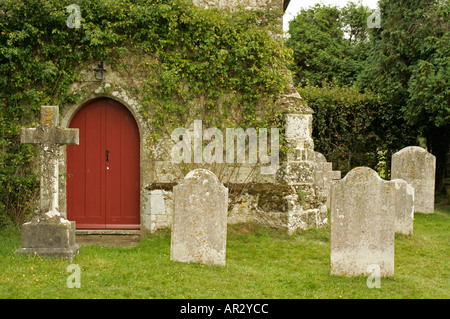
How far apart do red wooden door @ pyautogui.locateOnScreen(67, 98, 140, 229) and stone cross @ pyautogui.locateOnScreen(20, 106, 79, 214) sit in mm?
2065

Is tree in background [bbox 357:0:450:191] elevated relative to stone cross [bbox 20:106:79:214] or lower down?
elevated

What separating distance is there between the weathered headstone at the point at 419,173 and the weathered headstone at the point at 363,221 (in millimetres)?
5733

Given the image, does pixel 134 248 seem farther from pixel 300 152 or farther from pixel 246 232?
pixel 300 152

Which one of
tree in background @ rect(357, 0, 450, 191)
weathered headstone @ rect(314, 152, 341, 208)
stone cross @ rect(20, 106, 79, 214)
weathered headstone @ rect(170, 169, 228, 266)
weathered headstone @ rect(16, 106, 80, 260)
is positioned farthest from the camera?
weathered headstone @ rect(314, 152, 341, 208)

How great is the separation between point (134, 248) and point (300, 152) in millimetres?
3521

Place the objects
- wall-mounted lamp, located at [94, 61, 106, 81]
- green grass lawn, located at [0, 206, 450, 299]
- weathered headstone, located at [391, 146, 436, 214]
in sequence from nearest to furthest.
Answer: green grass lawn, located at [0, 206, 450, 299], wall-mounted lamp, located at [94, 61, 106, 81], weathered headstone, located at [391, 146, 436, 214]

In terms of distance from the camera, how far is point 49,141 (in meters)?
6.12

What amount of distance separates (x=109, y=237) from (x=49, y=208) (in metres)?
2.05

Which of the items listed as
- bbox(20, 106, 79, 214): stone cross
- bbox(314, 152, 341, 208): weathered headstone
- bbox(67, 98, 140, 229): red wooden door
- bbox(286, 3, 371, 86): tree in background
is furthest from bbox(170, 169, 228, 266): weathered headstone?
bbox(286, 3, 371, 86): tree in background

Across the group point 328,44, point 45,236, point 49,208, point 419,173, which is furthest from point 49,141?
point 328,44

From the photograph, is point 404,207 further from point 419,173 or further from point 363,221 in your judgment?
point 363,221

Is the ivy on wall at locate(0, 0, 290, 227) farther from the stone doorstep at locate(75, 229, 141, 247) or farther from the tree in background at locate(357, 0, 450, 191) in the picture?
the tree in background at locate(357, 0, 450, 191)

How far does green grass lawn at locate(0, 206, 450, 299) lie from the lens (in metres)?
4.69
